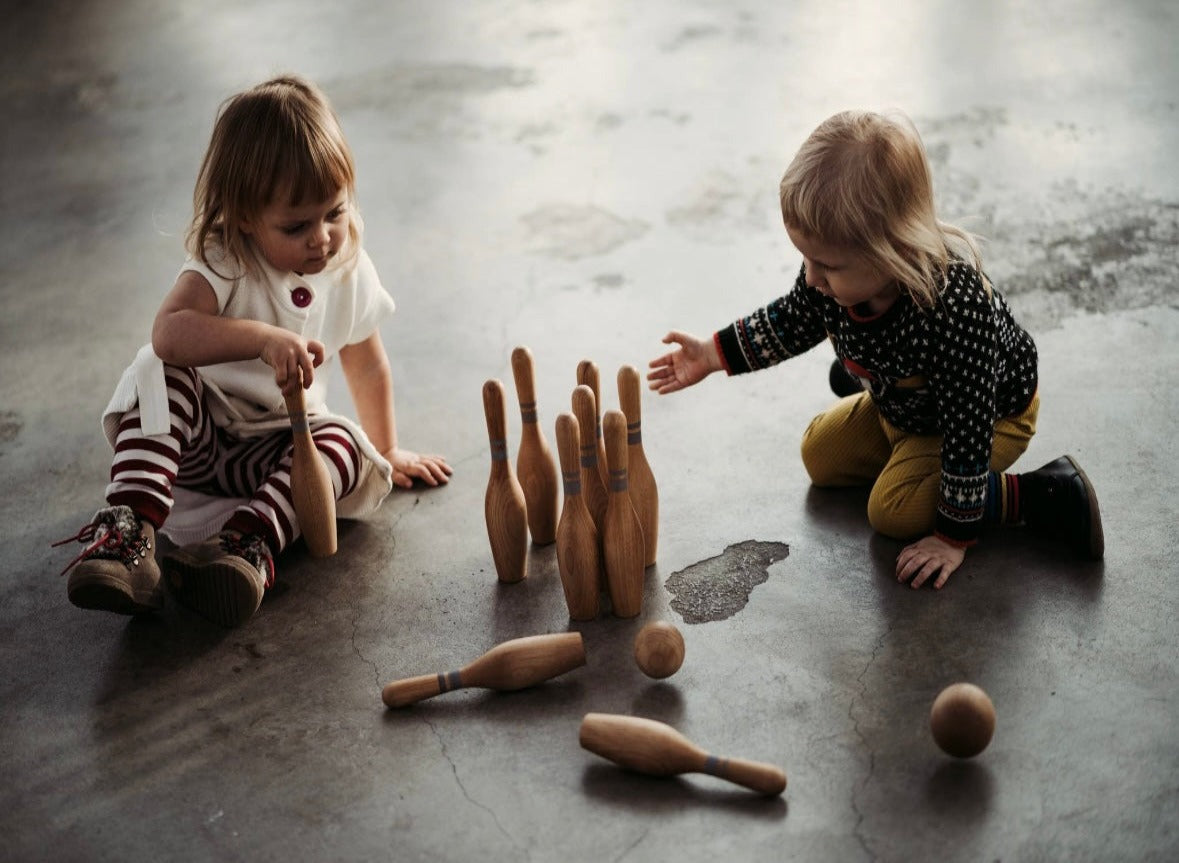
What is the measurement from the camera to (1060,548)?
174cm

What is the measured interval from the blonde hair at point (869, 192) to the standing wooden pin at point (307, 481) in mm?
693

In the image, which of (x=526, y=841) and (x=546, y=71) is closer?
(x=526, y=841)

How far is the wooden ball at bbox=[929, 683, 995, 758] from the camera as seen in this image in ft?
4.46

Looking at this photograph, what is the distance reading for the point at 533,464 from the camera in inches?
69.7

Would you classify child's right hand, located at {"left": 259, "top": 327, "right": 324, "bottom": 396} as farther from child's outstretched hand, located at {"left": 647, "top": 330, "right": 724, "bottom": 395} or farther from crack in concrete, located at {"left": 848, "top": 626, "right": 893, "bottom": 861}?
crack in concrete, located at {"left": 848, "top": 626, "right": 893, "bottom": 861}

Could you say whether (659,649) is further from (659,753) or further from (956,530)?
(956,530)

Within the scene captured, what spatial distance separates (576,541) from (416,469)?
1.55ft

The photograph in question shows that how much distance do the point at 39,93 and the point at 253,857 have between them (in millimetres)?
3037

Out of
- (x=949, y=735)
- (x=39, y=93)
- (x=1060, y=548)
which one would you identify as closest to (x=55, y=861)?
(x=949, y=735)

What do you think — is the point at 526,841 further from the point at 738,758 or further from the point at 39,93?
the point at 39,93

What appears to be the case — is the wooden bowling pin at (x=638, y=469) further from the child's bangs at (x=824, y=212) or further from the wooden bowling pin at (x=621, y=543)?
the child's bangs at (x=824, y=212)

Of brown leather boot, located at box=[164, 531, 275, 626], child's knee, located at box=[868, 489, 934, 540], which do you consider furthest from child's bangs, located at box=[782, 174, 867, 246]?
brown leather boot, located at box=[164, 531, 275, 626]

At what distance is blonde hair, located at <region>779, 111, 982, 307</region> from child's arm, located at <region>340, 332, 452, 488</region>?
727 millimetres

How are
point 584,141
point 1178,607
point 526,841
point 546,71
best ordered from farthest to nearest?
point 546,71, point 584,141, point 1178,607, point 526,841
